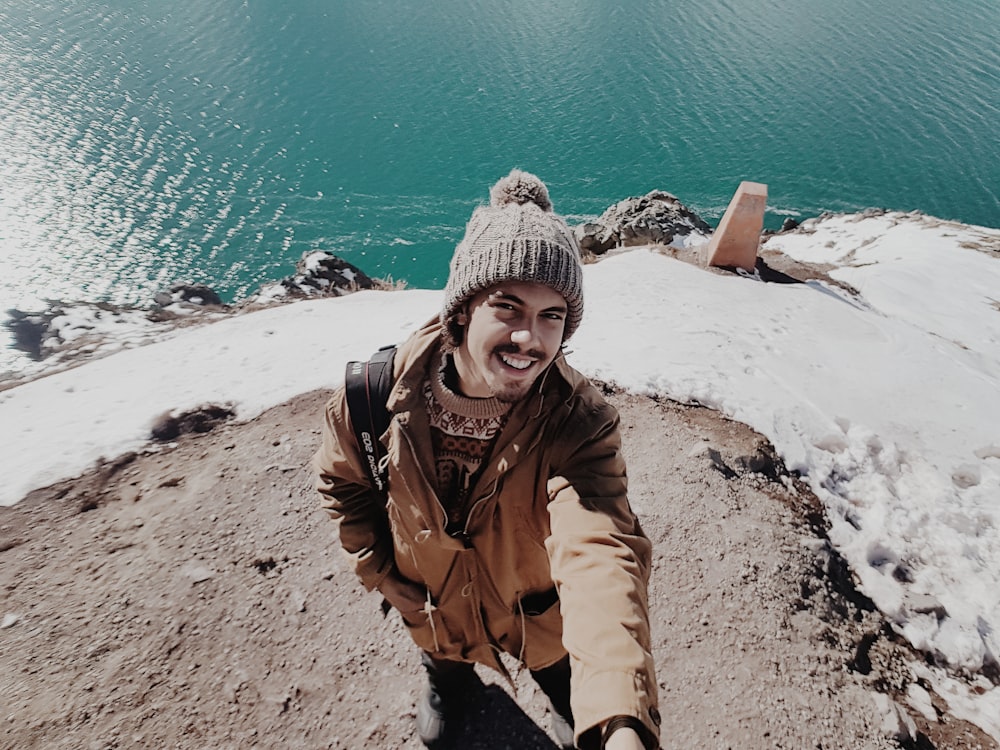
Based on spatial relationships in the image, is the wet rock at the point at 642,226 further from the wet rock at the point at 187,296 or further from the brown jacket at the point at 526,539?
the brown jacket at the point at 526,539

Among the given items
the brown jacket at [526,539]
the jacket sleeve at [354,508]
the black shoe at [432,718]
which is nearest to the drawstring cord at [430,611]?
the brown jacket at [526,539]

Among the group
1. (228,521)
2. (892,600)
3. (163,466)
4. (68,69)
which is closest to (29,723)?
(228,521)

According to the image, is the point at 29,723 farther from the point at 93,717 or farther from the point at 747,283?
the point at 747,283

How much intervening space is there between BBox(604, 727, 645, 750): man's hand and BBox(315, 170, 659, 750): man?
55 millimetres

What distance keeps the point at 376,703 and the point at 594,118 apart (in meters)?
40.5

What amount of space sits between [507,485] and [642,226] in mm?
14771

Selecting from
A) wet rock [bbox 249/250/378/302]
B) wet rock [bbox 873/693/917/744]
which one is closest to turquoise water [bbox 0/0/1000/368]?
wet rock [bbox 249/250/378/302]

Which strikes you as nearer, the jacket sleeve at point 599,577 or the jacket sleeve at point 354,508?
the jacket sleeve at point 599,577

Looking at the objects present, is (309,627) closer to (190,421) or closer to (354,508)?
(354,508)

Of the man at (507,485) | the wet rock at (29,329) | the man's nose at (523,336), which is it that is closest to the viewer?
the man at (507,485)

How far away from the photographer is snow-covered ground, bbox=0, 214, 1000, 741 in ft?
15.0

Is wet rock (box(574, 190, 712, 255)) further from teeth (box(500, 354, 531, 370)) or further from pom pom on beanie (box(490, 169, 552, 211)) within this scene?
teeth (box(500, 354, 531, 370))

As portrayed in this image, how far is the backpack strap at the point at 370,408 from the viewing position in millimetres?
2254

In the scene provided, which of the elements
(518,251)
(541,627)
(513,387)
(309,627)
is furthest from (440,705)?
(518,251)
